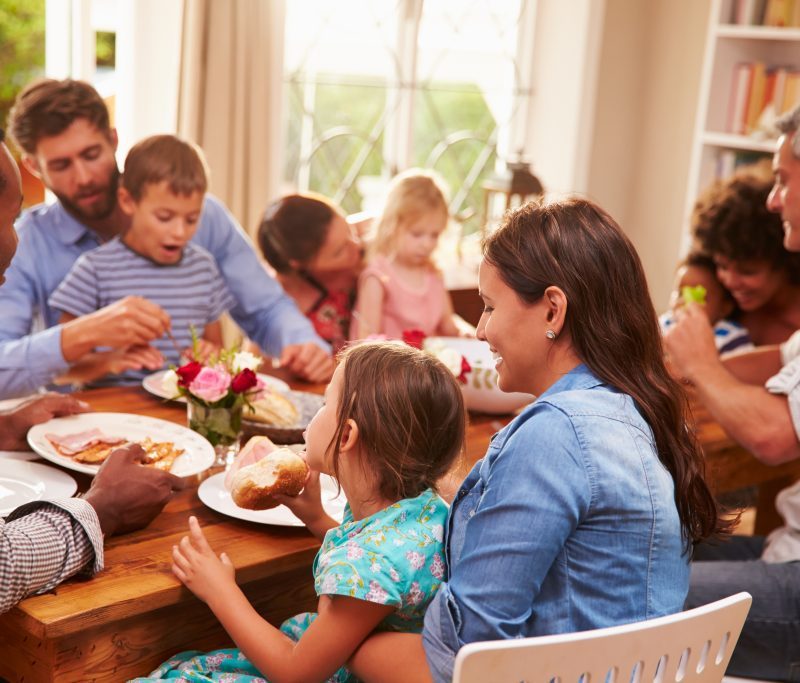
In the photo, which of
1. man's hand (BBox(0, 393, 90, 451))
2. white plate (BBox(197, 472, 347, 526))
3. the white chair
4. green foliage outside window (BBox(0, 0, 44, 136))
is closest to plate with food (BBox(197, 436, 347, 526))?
white plate (BBox(197, 472, 347, 526))

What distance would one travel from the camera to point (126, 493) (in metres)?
1.44

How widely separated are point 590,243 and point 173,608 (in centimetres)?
76

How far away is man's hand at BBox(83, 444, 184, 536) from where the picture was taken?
1418 mm

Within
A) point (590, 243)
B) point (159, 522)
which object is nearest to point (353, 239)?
point (159, 522)

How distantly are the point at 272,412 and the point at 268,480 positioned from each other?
0.47m

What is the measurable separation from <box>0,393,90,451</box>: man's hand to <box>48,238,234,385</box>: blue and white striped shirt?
454 mm

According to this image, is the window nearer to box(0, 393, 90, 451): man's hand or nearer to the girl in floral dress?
box(0, 393, 90, 451): man's hand

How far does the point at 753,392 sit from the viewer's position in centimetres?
195

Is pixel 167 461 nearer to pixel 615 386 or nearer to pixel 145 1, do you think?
pixel 615 386

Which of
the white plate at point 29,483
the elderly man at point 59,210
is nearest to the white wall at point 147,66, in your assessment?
the elderly man at point 59,210

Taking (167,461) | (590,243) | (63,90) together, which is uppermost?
(63,90)

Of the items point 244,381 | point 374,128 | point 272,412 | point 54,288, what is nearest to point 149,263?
point 54,288

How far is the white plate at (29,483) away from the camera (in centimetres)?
150

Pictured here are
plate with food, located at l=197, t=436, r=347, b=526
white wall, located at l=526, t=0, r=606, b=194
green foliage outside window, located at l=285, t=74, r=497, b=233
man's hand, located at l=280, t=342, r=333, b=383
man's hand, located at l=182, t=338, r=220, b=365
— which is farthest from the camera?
white wall, located at l=526, t=0, r=606, b=194
